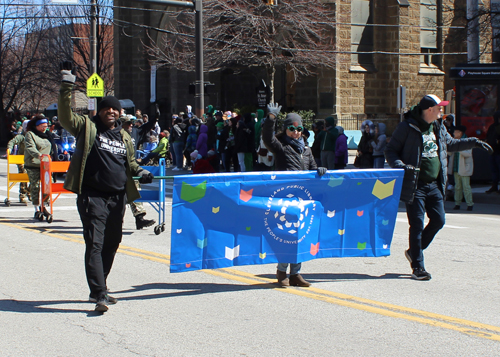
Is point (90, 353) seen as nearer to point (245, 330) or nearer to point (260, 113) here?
point (245, 330)

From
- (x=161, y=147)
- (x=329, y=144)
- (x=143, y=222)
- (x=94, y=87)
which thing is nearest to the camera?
(x=143, y=222)

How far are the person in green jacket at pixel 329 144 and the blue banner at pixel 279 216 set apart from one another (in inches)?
385

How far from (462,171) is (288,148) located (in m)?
7.73

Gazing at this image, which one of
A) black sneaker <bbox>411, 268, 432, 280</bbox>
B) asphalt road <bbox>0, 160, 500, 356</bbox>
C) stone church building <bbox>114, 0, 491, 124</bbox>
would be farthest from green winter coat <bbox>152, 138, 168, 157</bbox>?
stone church building <bbox>114, 0, 491, 124</bbox>

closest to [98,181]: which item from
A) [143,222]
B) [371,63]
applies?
[143,222]

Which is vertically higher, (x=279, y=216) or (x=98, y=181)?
(x=98, y=181)

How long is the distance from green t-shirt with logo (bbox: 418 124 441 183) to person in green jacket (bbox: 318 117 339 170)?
9.68 meters

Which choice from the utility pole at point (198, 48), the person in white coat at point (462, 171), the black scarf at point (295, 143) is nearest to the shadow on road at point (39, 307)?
the black scarf at point (295, 143)

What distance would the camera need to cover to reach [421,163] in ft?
22.6

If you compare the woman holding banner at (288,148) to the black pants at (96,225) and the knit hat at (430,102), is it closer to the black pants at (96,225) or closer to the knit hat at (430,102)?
the knit hat at (430,102)

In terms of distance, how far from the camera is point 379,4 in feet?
109

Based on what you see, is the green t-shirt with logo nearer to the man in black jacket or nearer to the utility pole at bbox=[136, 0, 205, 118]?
the man in black jacket

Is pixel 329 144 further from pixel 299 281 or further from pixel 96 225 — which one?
pixel 96 225

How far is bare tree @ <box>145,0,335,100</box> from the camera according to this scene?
27203 millimetres
